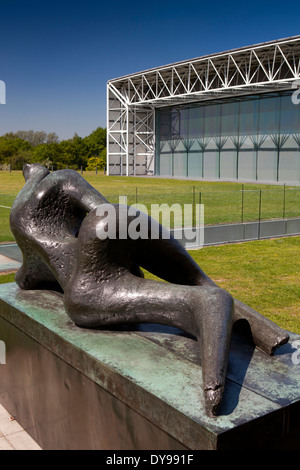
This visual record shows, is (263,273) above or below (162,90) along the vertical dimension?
below

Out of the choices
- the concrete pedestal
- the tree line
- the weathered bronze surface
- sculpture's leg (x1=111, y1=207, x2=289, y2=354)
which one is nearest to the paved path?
the concrete pedestal

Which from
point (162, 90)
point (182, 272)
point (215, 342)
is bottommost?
point (215, 342)

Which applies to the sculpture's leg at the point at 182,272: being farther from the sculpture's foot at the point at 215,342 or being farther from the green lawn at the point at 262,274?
the green lawn at the point at 262,274

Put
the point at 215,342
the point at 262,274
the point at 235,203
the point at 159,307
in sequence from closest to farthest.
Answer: the point at 215,342 → the point at 159,307 → the point at 262,274 → the point at 235,203

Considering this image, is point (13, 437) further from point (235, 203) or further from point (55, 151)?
point (55, 151)

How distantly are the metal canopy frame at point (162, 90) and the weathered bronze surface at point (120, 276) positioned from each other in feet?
97.5

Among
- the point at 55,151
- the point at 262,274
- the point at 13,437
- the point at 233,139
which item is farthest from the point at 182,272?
the point at 55,151

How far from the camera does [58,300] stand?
4.25m

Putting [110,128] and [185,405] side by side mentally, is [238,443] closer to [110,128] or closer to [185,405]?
[185,405]

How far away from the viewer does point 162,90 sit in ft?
134

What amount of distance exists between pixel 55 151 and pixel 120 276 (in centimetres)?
6113

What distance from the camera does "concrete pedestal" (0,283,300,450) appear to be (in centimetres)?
249
